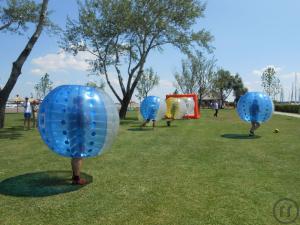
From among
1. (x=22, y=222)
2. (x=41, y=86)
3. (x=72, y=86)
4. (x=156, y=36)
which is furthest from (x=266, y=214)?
(x=41, y=86)

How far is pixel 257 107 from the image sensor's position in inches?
679

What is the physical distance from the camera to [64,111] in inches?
300

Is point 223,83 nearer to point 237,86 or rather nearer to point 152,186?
point 237,86

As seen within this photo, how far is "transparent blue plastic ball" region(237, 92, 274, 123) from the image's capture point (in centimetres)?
1727

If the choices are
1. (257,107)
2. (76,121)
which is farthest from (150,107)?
(76,121)

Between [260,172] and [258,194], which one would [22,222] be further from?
[260,172]

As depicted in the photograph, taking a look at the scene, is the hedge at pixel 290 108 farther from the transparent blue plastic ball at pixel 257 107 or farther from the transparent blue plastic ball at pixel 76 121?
the transparent blue plastic ball at pixel 76 121

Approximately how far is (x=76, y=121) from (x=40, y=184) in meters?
1.73

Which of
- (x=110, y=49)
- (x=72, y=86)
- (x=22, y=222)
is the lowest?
(x=22, y=222)

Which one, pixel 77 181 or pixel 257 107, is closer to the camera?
pixel 77 181

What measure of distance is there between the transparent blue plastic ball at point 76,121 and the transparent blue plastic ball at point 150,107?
12.7 meters

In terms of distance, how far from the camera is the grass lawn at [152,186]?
6.17 m

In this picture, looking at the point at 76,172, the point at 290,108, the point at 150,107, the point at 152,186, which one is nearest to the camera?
the point at 152,186

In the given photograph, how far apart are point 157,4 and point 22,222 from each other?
86.4 ft
